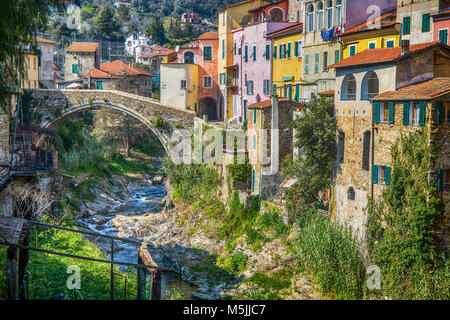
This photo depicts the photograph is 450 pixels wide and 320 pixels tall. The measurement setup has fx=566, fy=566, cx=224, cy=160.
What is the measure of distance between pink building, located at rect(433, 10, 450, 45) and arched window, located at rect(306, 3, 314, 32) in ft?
26.3

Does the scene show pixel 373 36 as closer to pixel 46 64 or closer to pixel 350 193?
pixel 350 193

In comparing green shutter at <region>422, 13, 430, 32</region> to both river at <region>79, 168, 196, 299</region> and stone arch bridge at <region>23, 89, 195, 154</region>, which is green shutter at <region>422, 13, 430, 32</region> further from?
stone arch bridge at <region>23, 89, 195, 154</region>

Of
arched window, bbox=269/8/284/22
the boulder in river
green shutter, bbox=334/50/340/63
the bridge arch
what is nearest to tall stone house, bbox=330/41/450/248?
green shutter, bbox=334/50/340/63

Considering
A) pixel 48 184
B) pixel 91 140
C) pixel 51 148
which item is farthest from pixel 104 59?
pixel 48 184

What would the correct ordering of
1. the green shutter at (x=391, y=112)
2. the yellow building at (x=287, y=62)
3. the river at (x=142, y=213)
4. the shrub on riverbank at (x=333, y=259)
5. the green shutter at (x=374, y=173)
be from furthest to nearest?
1. the yellow building at (x=287, y=62)
2. the river at (x=142, y=213)
3. the shrub on riverbank at (x=333, y=259)
4. the green shutter at (x=374, y=173)
5. the green shutter at (x=391, y=112)

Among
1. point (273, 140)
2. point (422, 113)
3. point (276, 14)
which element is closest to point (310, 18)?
point (273, 140)

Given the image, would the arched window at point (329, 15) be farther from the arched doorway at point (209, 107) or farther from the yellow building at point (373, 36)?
the arched doorway at point (209, 107)

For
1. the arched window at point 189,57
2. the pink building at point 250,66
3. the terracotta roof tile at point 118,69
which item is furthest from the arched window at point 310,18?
the terracotta roof tile at point 118,69

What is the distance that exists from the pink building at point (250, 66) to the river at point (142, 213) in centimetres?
783

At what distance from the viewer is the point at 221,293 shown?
21.1 metres

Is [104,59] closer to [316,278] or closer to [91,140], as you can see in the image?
[91,140]

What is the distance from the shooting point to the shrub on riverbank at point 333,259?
18.7 meters

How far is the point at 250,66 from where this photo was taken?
117 ft

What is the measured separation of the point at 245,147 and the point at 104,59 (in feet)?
156
